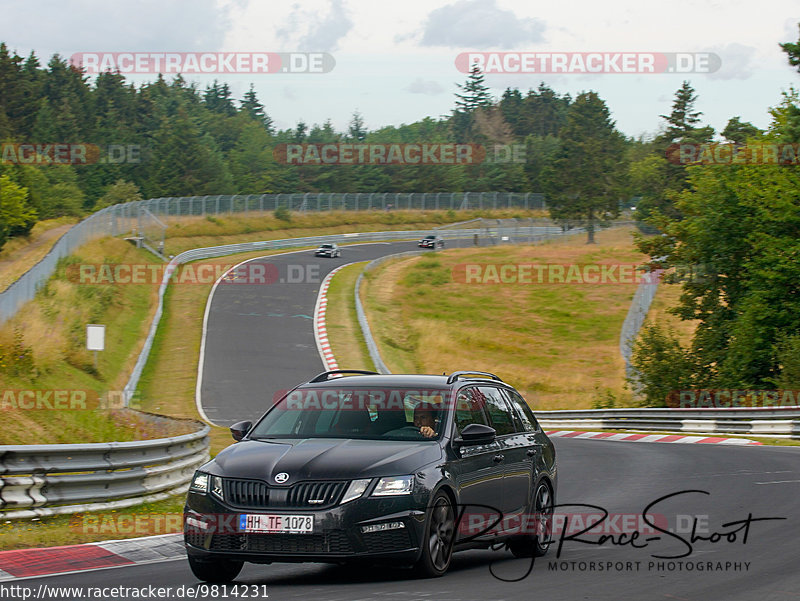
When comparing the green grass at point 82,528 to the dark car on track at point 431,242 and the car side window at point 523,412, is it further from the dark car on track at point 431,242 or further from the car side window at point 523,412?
the dark car on track at point 431,242

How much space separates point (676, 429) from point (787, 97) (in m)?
14.9

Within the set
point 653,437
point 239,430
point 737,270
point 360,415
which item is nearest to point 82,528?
point 239,430

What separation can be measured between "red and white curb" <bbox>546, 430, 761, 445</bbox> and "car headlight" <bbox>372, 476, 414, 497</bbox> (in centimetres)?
1922

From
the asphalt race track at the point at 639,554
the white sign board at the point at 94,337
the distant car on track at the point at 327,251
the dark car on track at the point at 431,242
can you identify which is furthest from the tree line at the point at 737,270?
the dark car on track at the point at 431,242

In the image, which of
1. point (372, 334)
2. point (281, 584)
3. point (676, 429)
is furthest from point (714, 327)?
point (281, 584)

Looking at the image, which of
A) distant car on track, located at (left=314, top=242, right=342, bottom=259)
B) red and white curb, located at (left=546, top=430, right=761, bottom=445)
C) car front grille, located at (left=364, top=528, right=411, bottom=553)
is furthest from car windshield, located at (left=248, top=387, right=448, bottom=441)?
distant car on track, located at (left=314, top=242, right=342, bottom=259)

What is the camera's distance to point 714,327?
37.4 metres

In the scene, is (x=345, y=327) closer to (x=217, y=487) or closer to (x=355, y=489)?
(x=217, y=487)

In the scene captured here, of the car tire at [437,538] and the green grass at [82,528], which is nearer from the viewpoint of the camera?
the car tire at [437,538]

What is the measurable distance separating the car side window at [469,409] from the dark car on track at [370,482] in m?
0.01

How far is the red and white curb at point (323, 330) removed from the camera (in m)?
39.6

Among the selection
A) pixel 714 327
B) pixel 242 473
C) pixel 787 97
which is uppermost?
pixel 787 97

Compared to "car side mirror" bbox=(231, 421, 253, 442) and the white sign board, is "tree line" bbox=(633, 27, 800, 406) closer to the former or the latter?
the white sign board

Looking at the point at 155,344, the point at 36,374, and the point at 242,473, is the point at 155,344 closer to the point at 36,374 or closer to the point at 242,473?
the point at 36,374
